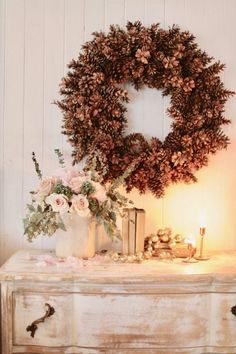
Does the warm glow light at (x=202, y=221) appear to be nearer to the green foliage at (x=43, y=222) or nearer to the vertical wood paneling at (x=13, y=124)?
the green foliage at (x=43, y=222)

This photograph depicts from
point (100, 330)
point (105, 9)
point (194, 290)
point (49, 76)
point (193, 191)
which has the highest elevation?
point (105, 9)

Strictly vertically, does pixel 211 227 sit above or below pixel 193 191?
below

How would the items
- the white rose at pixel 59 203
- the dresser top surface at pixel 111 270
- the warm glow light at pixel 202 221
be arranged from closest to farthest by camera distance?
the dresser top surface at pixel 111 270 → the white rose at pixel 59 203 → the warm glow light at pixel 202 221

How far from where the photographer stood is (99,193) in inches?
66.6

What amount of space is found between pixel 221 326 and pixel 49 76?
4.23 ft

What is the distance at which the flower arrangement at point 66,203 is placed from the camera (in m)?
1.65

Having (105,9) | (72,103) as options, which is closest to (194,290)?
(72,103)

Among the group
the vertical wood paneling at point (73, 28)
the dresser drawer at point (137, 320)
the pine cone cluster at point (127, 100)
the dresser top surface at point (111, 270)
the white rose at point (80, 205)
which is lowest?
the dresser drawer at point (137, 320)

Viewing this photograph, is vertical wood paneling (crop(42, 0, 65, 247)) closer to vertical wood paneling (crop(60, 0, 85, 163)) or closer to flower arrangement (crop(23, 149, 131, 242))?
vertical wood paneling (crop(60, 0, 85, 163))

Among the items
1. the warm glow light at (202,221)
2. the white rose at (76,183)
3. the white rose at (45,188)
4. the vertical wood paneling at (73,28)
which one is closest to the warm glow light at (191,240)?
the warm glow light at (202,221)

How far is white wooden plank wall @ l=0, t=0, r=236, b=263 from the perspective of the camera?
1.97 m

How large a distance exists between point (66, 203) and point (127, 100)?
0.58m

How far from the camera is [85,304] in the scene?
1.54 metres

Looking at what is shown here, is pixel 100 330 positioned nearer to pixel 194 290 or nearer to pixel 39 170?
pixel 194 290
